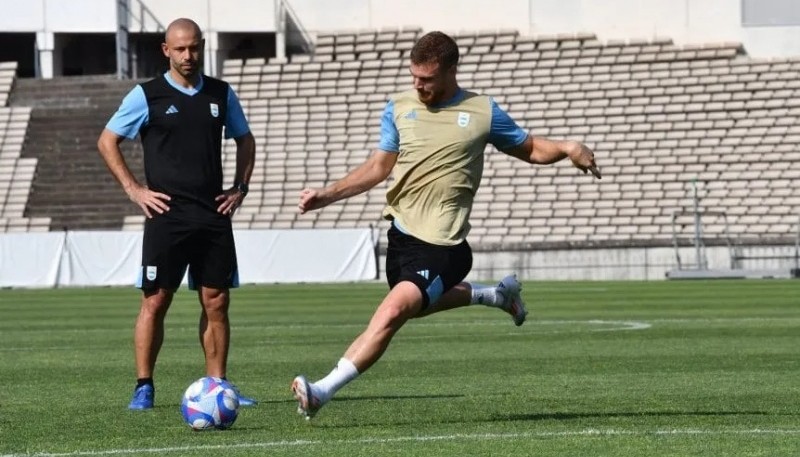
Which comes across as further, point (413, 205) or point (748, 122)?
point (748, 122)

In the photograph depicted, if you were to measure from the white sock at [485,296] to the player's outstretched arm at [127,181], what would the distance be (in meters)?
1.78

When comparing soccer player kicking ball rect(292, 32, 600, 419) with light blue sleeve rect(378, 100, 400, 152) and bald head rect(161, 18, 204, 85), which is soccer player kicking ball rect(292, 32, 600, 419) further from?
bald head rect(161, 18, 204, 85)

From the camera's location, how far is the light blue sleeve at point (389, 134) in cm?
833

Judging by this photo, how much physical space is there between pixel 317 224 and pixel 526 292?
11.3 metres

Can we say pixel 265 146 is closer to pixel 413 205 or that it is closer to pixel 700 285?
pixel 700 285

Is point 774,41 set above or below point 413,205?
above

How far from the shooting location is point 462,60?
42.8 m

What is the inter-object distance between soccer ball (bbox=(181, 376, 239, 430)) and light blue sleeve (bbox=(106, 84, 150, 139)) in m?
1.86

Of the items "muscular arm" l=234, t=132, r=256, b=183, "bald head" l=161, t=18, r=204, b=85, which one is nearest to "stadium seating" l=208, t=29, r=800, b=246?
"muscular arm" l=234, t=132, r=256, b=183

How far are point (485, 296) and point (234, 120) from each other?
5.91 ft

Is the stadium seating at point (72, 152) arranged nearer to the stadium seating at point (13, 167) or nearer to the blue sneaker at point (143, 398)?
the stadium seating at point (13, 167)

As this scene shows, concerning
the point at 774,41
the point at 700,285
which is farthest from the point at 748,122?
the point at 700,285

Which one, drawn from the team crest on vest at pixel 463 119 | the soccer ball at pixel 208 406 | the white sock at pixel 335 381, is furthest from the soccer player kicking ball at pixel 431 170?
the soccer ball at pixel 208 406

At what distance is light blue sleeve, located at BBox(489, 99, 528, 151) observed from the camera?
8406mm
